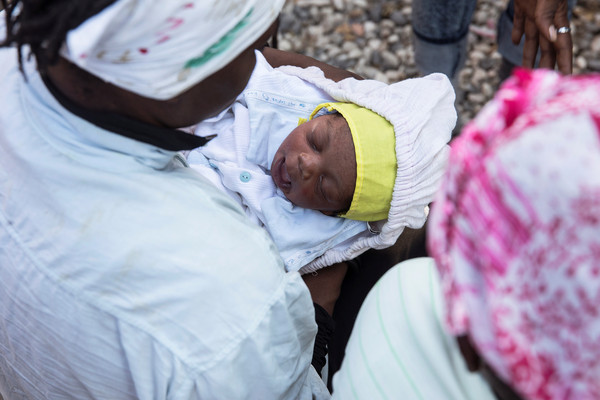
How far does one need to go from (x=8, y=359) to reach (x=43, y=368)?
0.16 meters

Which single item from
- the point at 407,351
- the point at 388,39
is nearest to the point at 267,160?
the point at 407,351

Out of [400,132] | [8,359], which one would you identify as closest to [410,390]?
[8,359]

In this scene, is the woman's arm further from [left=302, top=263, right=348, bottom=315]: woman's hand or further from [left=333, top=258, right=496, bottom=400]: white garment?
[left=333, top=258, right=496, bottom=400]: white garment

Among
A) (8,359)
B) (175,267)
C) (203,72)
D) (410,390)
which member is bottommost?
(8,359)

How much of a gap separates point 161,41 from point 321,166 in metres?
1.03

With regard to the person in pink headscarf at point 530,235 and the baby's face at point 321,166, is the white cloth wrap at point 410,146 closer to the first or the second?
the baby's face at point 321,166

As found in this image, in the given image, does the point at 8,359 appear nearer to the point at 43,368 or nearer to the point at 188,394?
the point at 43,368

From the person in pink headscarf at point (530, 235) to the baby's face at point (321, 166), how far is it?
3.81ft

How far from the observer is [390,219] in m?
1.81

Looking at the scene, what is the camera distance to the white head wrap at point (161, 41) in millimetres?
792

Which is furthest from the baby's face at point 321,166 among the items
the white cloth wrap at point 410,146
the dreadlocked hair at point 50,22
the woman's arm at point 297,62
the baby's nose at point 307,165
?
the dreadlocked hair at point 50,22

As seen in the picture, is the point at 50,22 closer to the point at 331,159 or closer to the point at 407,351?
the point at 407,351

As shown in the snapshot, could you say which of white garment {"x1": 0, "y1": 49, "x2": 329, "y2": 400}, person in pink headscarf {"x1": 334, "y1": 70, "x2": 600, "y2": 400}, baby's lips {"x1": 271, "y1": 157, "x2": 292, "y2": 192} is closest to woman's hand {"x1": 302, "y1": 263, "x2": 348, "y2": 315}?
baby's lips {"x1": 271, "y1": 157, "x2": 292, "y2": 192}

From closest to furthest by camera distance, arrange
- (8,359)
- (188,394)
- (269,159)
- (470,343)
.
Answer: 1. (470,343)
2. (188,394)
3. (8,359)
4. (269,159)
